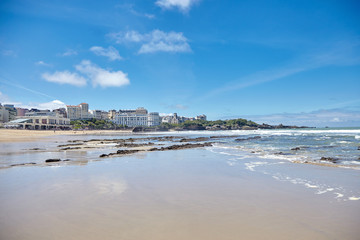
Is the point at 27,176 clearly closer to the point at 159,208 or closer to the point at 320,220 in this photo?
the point at 159,208

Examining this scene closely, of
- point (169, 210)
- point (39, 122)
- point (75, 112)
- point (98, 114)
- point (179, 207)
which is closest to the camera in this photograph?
point (169, 210)

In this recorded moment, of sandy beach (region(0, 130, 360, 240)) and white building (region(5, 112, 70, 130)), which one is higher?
white building (region(5, 112, 70, 130))

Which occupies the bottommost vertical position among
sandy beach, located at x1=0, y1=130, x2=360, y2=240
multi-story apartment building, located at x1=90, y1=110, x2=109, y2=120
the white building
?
sandy beach, located at x1=0, y1=130, x2=360, y2=240

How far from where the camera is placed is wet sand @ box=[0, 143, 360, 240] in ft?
12.2

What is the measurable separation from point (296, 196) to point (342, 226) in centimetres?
178

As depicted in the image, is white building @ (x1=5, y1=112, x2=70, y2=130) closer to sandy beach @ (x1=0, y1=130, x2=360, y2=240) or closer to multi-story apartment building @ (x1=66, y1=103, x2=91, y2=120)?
multi-story apartment building @ (x1=66, y1=103, x2=91, y2=120)

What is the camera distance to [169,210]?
4727 millimetres

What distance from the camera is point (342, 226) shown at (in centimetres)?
393

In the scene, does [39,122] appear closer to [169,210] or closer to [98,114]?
[98,114]

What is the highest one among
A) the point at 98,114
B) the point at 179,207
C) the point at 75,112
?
the point at 98,114

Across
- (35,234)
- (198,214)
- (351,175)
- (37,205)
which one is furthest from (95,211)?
(351,175)

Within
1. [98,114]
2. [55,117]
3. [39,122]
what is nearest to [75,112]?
[98,114]

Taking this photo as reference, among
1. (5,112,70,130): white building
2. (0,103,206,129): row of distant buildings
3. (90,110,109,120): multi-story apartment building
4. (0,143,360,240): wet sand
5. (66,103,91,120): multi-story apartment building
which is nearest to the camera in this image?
(0,143,360,240): wet sand

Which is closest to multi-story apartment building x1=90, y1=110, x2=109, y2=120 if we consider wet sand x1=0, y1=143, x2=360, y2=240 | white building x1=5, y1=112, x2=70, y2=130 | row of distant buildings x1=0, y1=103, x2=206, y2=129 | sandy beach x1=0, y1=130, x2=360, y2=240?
row of distant buildings x1=0, y1=103, x2=206, y2=129
